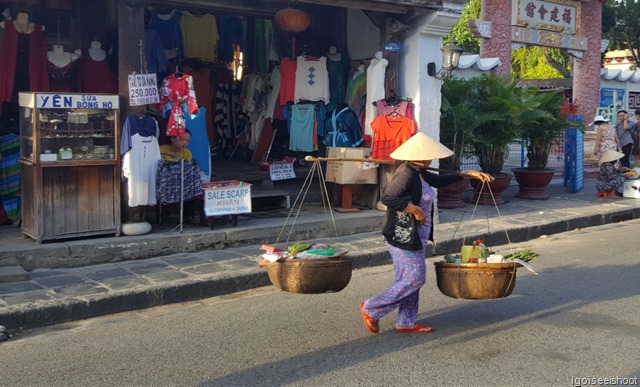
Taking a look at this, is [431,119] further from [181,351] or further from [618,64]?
[618,64]

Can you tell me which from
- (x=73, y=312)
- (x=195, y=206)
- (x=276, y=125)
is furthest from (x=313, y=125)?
(x=73, y=312)

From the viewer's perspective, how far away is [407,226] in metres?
5.38

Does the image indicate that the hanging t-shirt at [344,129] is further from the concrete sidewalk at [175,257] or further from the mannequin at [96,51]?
the mannequin at [96,51]

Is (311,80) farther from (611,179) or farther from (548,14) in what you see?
(548,14)

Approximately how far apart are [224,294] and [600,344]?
148 inches

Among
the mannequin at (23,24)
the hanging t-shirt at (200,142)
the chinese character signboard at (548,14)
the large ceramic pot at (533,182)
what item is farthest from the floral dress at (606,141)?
the mannequin at (23,24)

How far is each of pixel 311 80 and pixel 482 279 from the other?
6521mm

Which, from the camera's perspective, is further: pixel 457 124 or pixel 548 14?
pixel 548 14

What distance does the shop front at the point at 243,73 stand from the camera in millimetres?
8594

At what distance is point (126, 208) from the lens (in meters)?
8.56

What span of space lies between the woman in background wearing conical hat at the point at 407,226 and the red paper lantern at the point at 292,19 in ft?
17.6

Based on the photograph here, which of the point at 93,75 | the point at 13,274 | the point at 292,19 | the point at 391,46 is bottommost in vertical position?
the point at 13,274

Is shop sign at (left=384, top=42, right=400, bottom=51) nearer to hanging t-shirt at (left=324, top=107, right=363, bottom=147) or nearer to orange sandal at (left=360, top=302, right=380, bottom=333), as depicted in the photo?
hanging t-shirt at (left=324, top=107, right=363, bottom=147)

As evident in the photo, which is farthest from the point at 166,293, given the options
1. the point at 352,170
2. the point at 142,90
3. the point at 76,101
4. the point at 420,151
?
the point at 352,170
